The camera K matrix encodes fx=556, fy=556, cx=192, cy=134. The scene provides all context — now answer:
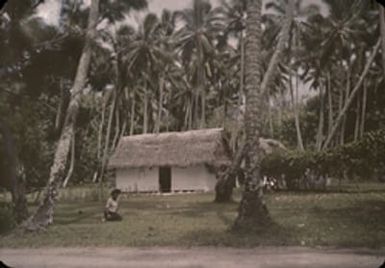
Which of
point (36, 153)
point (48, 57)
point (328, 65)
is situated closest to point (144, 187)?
point (36, 153)

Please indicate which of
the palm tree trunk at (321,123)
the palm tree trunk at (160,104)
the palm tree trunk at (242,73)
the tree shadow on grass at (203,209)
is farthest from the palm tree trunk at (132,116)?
the palm tree trunk at (321,123)

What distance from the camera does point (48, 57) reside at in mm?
4941

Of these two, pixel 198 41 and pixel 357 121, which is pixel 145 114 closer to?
pixel 198 41

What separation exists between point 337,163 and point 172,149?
155 centimetres

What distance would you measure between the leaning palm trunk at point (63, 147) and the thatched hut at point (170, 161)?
0.48 metres

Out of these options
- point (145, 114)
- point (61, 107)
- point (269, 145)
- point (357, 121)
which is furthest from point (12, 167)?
point (357, 121)

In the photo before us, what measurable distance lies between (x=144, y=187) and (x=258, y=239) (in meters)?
1.20

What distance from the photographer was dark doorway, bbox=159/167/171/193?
4.99m

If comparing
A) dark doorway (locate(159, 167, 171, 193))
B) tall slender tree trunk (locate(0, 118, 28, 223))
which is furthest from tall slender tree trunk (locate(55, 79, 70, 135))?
dark doorway (locate(159, 167, 171, 193))

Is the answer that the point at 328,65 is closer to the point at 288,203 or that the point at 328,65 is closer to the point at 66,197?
the point at 288,203

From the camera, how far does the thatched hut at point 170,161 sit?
15.9 feet

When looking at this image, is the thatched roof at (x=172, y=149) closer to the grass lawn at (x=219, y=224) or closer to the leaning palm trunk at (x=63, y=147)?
the grass lawn at (x=219, y=224)

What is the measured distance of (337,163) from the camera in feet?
14.5

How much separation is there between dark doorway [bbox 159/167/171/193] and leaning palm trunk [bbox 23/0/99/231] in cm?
87
